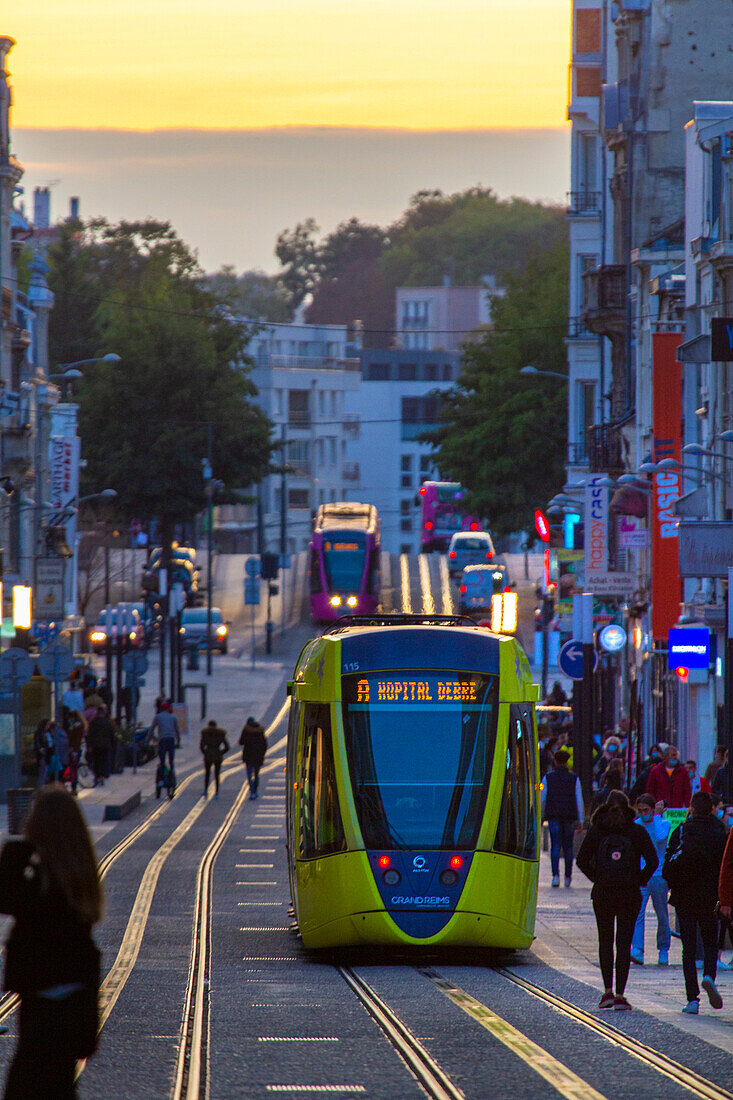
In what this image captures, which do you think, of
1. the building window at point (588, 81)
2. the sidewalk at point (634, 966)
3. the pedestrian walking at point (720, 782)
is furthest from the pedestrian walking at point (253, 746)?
the building window at point (588, 81)

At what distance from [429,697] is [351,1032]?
5.12 m

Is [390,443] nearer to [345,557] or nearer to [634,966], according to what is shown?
[345,557]

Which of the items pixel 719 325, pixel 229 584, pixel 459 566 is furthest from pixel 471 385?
pixel 719 325

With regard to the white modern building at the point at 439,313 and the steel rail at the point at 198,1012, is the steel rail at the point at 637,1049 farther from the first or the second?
the white modern building at the point at 439,313

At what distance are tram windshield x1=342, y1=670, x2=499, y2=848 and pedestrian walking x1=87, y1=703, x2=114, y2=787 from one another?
23647 mm

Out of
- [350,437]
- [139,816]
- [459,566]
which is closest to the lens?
[139,816]

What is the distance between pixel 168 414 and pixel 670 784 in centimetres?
6919

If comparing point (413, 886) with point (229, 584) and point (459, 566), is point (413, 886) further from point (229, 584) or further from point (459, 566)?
point (229, 584)

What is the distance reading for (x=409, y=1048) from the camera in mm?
11328

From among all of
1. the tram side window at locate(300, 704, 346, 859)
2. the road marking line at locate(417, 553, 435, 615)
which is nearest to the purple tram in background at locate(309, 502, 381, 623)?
the road marking line at locate(417, 553, 435, 615)

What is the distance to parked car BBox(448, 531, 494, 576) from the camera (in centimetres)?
8931

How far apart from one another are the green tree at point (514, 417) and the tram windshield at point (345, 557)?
6566 millimetres

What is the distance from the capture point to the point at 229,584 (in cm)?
9944

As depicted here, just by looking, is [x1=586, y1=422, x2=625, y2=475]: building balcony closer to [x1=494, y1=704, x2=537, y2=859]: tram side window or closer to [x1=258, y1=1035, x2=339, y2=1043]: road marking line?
[x1=494, y1=704, x2=537, y2=859]: tram side window
